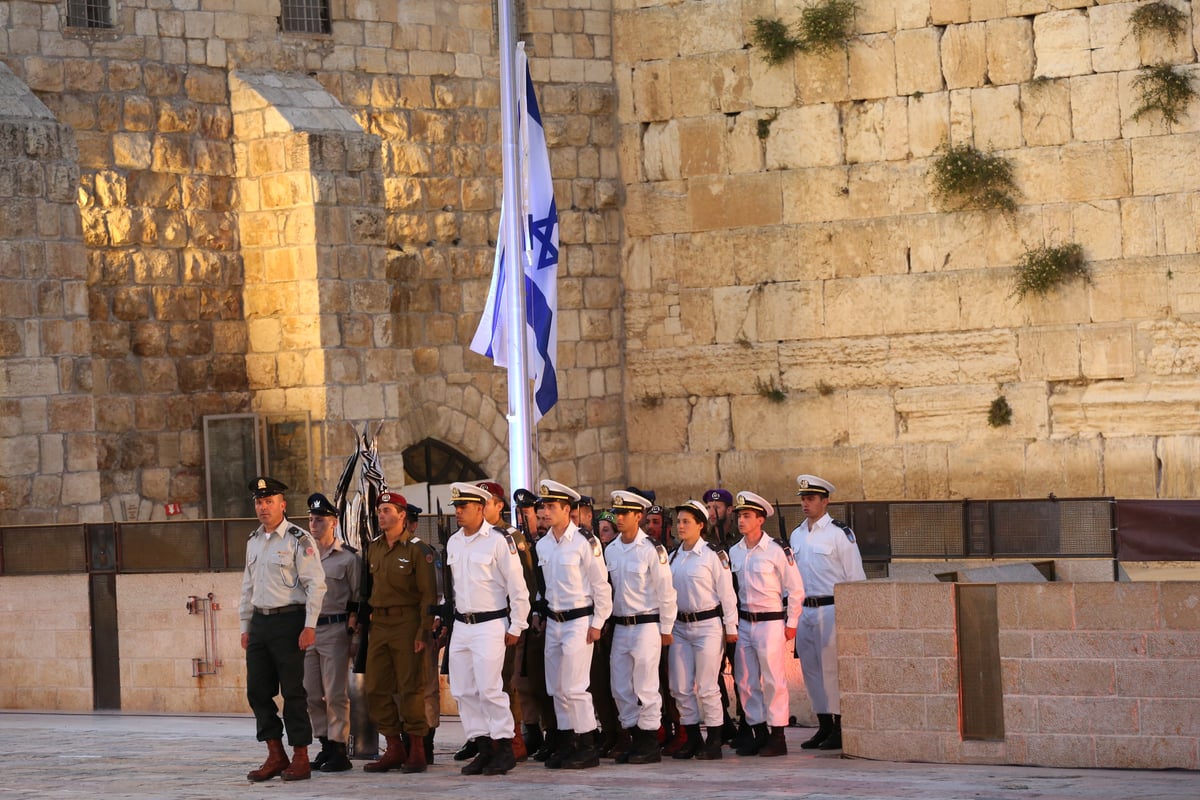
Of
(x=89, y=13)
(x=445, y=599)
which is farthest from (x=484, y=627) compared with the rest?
(x=89, y=13)

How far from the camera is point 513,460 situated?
544 inches

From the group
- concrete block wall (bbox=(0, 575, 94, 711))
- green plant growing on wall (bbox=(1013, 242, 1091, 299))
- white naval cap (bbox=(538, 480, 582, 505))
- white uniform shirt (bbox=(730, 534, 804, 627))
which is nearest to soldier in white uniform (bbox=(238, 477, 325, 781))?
white naval cap (bbox=(538, 480, 582, 505))

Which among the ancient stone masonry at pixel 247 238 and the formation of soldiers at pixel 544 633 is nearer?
the formation of soldiers at pixel 544 633

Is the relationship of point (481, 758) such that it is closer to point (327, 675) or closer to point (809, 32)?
point (327, 675)

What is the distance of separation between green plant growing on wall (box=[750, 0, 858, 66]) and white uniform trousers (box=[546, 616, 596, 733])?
927 centimetres

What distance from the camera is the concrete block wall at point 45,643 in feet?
45.8

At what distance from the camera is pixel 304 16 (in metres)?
17.9

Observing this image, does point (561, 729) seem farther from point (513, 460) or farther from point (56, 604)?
point (56, 604)

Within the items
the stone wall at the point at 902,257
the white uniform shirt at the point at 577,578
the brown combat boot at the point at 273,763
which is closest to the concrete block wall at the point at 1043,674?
the white uniform shirt at the point at 577,578

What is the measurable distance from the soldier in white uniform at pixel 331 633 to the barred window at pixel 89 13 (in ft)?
23.5

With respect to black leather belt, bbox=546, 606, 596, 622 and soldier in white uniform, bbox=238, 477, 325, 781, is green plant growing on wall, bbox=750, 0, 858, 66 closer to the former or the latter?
black leather belt, bbox=546, 606, 596, 622

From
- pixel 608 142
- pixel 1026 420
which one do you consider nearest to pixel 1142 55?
pixel 1026 420

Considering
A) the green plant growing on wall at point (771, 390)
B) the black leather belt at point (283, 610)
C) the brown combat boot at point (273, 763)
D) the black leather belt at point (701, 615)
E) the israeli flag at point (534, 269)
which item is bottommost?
the brown combat boot at point (273, 763)

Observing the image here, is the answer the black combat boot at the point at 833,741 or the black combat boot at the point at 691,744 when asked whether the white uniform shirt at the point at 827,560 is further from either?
the black combat boot at the point at 691,744
